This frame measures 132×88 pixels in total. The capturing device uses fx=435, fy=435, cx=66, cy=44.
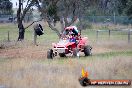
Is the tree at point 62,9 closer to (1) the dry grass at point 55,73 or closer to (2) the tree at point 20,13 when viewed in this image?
(2) the tree at point 20,13

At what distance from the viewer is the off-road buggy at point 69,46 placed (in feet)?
75.3

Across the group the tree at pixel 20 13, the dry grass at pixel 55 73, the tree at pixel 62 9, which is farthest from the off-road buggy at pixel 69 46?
the tree at pixel 20 13

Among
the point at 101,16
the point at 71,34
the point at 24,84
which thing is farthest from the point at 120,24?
the point at 24,84

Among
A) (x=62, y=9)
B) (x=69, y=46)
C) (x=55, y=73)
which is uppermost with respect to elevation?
(x=62, y=9)

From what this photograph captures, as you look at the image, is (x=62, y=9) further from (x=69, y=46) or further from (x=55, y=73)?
(x=55, y=73)

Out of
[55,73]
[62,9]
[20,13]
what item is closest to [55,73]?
[55,73]

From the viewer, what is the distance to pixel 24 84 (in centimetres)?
1274

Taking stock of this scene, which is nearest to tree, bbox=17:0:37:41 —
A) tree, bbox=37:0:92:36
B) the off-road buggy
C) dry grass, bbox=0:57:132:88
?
tree, bbox=37:0:92:36

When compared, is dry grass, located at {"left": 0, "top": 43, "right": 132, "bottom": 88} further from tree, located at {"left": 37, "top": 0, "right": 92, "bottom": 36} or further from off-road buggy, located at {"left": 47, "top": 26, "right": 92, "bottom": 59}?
tree, located at {"left": 37, "top": 0, "right": 92, "bottom": 36}

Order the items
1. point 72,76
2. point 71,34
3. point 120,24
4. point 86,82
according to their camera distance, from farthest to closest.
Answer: point 120,24, point 71,34, point 72,76, point 86,82

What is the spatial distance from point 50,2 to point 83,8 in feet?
9.40

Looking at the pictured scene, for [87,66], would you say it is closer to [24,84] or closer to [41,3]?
[24,84]

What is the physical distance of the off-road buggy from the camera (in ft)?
75.3

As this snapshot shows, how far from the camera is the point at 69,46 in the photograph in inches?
914
